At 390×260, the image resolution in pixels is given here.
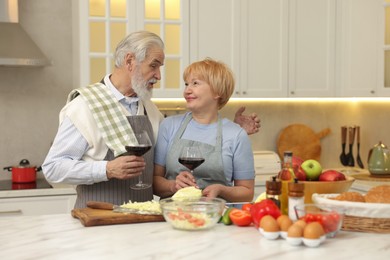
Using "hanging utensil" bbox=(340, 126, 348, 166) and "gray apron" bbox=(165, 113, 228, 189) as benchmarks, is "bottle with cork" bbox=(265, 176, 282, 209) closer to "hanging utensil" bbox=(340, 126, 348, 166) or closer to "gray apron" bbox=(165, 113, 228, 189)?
"gray apron" bbox=(165, 113, 228, 189)

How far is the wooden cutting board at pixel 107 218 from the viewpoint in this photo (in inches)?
94.7

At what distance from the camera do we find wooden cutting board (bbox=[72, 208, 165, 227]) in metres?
2.41

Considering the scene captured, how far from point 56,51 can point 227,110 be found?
1357 millimetres

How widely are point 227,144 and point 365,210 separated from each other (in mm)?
896

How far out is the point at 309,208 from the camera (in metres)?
2.22

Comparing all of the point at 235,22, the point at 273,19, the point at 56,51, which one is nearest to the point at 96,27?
the point at 56,51

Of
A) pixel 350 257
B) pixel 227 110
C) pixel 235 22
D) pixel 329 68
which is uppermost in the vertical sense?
pixel 235 22

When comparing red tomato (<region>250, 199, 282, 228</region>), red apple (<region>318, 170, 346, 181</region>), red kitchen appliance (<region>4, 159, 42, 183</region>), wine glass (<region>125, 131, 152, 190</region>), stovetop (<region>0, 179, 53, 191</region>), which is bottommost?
stovetop (<region>0, 179, 53, 191</region>)

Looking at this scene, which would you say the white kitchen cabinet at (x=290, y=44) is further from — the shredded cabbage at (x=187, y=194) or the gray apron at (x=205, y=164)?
the shredded cabbage at (x=187, y=194)

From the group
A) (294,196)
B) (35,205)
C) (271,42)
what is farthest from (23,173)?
(294,196)

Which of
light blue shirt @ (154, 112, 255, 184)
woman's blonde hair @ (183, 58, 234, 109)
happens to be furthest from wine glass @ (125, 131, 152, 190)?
woman's blonde hair @ (183, 58, 234, 109)

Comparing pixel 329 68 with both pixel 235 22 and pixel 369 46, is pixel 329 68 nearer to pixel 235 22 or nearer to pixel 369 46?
pixel 369 46

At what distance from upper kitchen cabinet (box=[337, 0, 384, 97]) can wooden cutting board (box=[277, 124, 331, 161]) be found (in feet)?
1.66

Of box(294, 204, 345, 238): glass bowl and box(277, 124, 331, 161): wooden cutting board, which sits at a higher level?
box(277, 124, 331, 161): wooden cutting board
